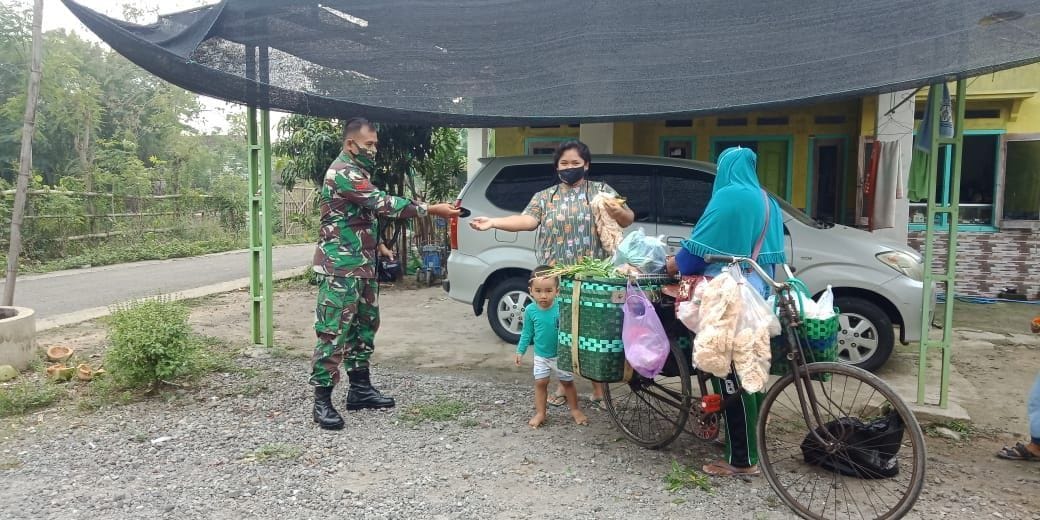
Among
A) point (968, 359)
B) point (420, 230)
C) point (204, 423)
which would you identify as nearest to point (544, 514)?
point (204, 423)

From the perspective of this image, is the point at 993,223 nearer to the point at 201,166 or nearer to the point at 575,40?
the point at 575,40

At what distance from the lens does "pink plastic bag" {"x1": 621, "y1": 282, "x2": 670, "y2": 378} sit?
3.11 m

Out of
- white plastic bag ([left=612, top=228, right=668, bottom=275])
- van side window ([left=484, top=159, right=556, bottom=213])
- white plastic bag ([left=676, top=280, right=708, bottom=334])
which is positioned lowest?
white plastic bag ([left=676, top=280, right=708, bottom=334])

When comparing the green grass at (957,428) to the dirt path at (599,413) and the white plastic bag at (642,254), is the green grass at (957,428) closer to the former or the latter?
the dirt path at (599,413)

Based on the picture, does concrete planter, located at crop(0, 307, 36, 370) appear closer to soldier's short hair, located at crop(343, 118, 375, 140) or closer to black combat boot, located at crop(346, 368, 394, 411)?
black combat boot, located at crop(346, 368, 394, 411)

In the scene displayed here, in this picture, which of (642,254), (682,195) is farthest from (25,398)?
(682,195)

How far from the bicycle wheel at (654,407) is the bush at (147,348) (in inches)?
117

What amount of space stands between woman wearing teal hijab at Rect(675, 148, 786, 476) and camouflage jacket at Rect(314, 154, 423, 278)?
1721 mm

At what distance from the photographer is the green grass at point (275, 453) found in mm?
3588

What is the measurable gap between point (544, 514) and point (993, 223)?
853 cm

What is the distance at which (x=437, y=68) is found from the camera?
4.32 metres

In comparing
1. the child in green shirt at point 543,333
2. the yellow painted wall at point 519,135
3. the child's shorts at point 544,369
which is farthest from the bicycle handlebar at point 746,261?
the yellow painted wall at point 519,135

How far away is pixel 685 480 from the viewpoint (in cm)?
329

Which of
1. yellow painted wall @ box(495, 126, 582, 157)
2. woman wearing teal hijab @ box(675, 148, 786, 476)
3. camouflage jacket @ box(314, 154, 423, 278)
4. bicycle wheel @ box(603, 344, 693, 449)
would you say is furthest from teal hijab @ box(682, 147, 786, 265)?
yellow painted wall @ box(495, 126, 582, 157)
